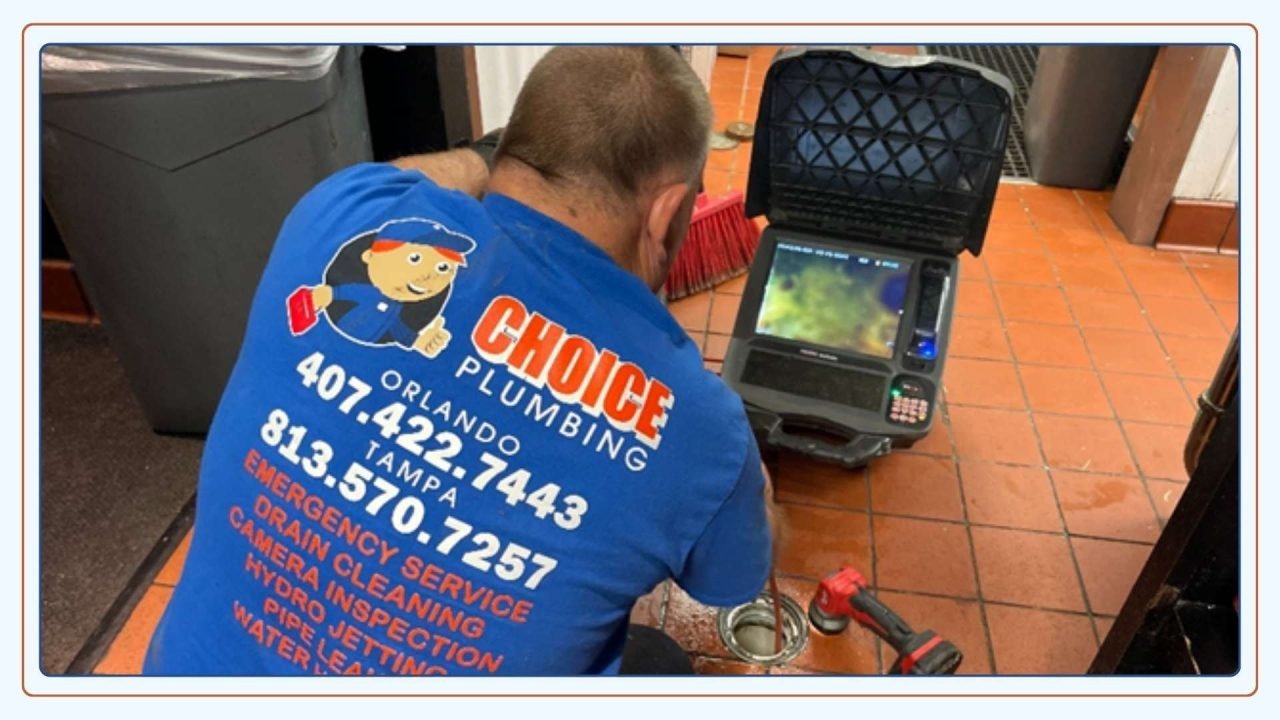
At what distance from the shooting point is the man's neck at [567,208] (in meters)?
0.72

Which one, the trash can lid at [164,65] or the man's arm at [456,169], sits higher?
the trash can lid at [164,65]

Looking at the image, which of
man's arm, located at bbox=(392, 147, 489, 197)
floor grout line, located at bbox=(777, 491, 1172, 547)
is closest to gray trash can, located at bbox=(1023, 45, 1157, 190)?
floor grout line, located at bbox=(777, 491, 1172, 547)

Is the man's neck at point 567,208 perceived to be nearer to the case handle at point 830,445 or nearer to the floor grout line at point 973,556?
the case handle at point 830,445

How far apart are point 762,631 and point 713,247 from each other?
38.7 inches

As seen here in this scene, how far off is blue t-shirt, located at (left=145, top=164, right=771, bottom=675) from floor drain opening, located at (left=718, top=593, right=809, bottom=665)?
2.01 ft

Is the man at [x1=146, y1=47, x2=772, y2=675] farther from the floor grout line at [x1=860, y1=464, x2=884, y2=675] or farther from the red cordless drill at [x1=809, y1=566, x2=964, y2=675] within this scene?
the floor grout line at [x1=860, y1=464, x2=884, y2=675]

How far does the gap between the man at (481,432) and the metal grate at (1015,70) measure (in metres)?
2.29

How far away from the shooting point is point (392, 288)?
68 centimetres

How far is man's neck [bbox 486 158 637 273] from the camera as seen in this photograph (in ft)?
2.36

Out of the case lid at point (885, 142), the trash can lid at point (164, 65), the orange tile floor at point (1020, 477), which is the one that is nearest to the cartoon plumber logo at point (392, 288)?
the trash can lid at point (164, 65)

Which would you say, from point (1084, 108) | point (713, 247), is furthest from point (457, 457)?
point (1084, 108)

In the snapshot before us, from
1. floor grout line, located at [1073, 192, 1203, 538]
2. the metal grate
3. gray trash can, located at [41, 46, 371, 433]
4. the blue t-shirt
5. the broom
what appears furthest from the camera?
the metal grate
